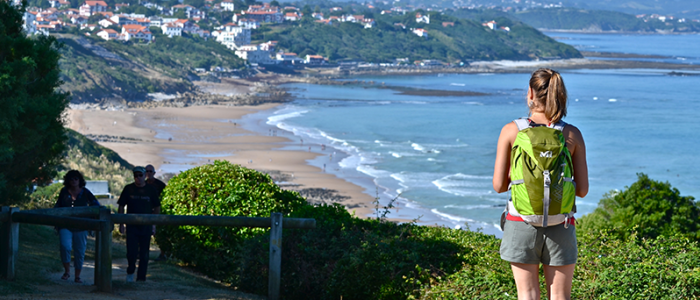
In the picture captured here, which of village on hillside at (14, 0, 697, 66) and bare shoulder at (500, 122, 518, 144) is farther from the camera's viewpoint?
village on hillside at (14, 0, 697, 66)

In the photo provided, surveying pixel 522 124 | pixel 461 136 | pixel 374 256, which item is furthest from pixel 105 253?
pixel 461 136

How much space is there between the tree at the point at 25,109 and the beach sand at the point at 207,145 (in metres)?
14.9

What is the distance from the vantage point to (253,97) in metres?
71.7

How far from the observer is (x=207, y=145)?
40.4 meters

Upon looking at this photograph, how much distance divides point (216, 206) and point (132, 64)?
8517cm

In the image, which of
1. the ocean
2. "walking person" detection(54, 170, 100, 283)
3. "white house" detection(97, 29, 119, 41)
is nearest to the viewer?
"walking person" detection(54, 170, 100, 283)

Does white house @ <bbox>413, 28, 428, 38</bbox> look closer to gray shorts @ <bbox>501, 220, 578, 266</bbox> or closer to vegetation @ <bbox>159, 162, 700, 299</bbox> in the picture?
vegetation @ <bbox>159, 162, 700, 299</bbox>

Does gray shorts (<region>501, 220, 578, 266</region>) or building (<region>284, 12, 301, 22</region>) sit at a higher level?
building (<region>284, 12, 301, 22</region>)

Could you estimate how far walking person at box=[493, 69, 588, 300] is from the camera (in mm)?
3111

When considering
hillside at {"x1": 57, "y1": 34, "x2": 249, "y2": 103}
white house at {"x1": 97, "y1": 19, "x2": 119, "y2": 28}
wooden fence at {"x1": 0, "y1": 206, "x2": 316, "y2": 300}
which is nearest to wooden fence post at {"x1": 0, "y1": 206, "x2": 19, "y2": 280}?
wooden fence at {"x1": 0, "y1": 206, "x2": 316, "y2": 300}

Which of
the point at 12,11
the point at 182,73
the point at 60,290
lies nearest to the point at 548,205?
the point at 60,290

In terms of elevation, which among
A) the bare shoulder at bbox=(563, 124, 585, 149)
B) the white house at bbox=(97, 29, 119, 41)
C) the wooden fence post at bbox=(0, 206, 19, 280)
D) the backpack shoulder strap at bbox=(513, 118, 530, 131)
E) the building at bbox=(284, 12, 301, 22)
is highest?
the building at bbox=(284, 12, 301, 22)

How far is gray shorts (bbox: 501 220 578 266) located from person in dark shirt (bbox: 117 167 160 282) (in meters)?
4.56

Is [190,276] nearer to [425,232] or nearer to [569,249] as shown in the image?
[425,232]
